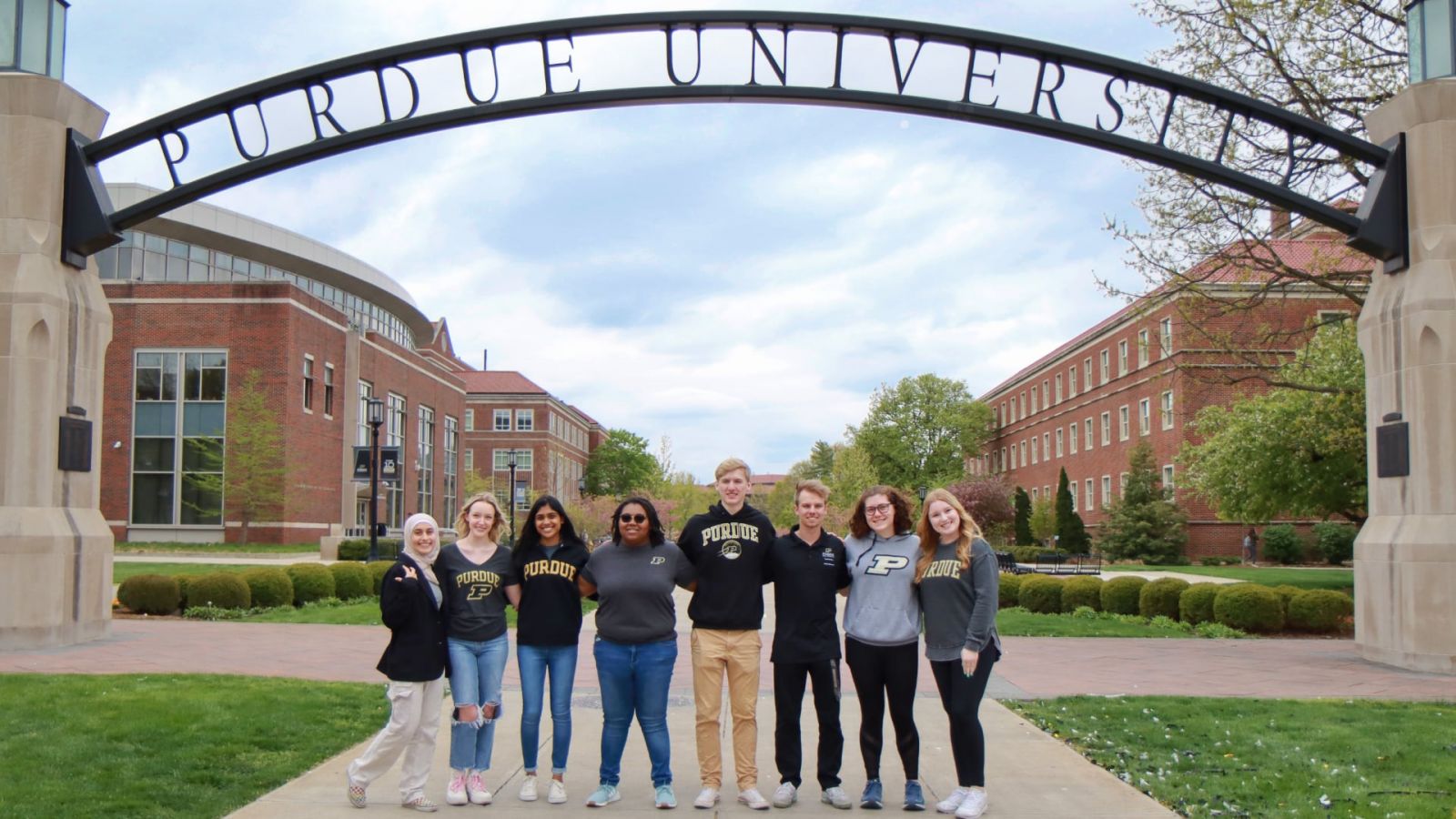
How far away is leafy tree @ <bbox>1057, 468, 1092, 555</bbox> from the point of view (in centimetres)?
5509

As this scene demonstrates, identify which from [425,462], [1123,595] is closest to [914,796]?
[1123,595]

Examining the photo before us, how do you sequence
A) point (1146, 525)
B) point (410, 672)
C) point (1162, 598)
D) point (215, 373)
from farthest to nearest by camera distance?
1. point (1146, 525)
2. point (215, 373)
3. point (1162, 598)
4. point (410, 672)

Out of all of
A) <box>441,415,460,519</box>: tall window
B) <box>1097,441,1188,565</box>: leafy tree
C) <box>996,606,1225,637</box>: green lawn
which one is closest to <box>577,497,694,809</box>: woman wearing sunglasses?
<box>996,606,1225,637</box>: green lawn

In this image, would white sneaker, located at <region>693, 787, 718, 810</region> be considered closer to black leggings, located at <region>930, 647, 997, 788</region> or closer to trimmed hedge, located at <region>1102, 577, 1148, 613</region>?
black leggings, located at <region>930, 647, 997, 788</region>

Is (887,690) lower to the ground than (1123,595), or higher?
higher

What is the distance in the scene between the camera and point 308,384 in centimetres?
4506

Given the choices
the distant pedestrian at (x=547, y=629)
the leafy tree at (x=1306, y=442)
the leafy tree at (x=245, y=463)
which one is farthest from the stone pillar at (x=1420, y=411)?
the leafy tree at (x=245, y=463)

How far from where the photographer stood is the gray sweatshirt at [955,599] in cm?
633

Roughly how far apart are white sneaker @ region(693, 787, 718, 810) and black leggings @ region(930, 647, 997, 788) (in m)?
1.32

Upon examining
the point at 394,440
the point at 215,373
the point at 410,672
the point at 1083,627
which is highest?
the point at 215,373

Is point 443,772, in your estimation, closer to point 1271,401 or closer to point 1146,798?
point 1146,798

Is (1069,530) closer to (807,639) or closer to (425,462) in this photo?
(425,462)

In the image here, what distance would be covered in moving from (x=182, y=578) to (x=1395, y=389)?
1687cm

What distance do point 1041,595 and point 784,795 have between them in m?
15.0
